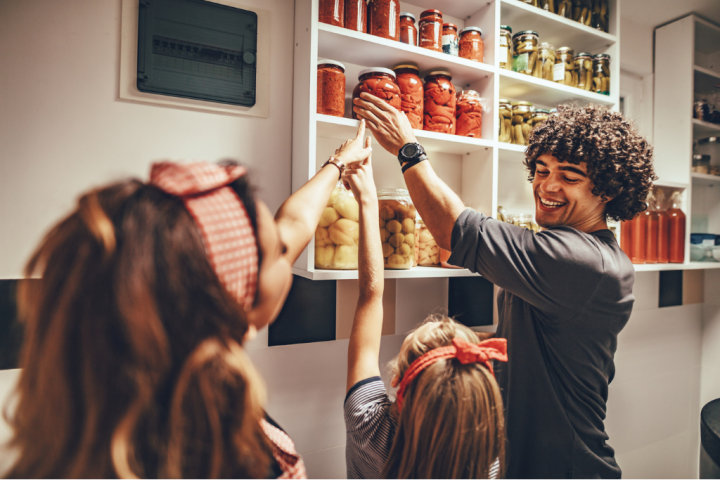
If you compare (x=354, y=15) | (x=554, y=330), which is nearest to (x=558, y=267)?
(x=554, y=330)

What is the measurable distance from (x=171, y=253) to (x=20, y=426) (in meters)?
0.23

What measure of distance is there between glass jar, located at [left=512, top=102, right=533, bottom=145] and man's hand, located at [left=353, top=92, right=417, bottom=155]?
0.45 metres

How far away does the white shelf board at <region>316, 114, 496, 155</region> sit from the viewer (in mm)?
987

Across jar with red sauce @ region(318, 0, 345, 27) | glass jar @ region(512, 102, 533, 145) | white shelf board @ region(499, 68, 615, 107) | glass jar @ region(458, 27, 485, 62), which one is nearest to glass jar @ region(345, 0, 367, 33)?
jar with red sauce @ region(318, 0, 345, 27)

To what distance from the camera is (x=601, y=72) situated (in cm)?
138

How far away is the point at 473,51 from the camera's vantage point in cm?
116

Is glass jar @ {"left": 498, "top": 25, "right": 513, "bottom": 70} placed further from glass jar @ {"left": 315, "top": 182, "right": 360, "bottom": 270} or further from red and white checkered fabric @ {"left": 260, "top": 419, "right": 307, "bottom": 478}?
red and white checkered fabric @ {"left": 260, "top": 419, "right": 307, "bottom": 478}

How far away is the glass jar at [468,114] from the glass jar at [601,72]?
0.53 meters

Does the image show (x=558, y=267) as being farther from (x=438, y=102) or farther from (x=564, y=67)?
(x=564, y=67)

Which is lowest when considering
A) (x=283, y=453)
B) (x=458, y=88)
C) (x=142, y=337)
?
(x=283, y=453)

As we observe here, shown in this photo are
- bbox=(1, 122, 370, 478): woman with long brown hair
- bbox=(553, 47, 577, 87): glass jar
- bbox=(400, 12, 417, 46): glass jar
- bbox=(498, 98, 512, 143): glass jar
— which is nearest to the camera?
bbox=(1, 122, 370, 478): woman with long brown hair

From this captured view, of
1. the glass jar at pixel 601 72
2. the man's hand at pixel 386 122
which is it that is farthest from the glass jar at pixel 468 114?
the glass jar at pixel 601 72

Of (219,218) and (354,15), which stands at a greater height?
(354,15)

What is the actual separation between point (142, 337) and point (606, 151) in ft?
3.44
